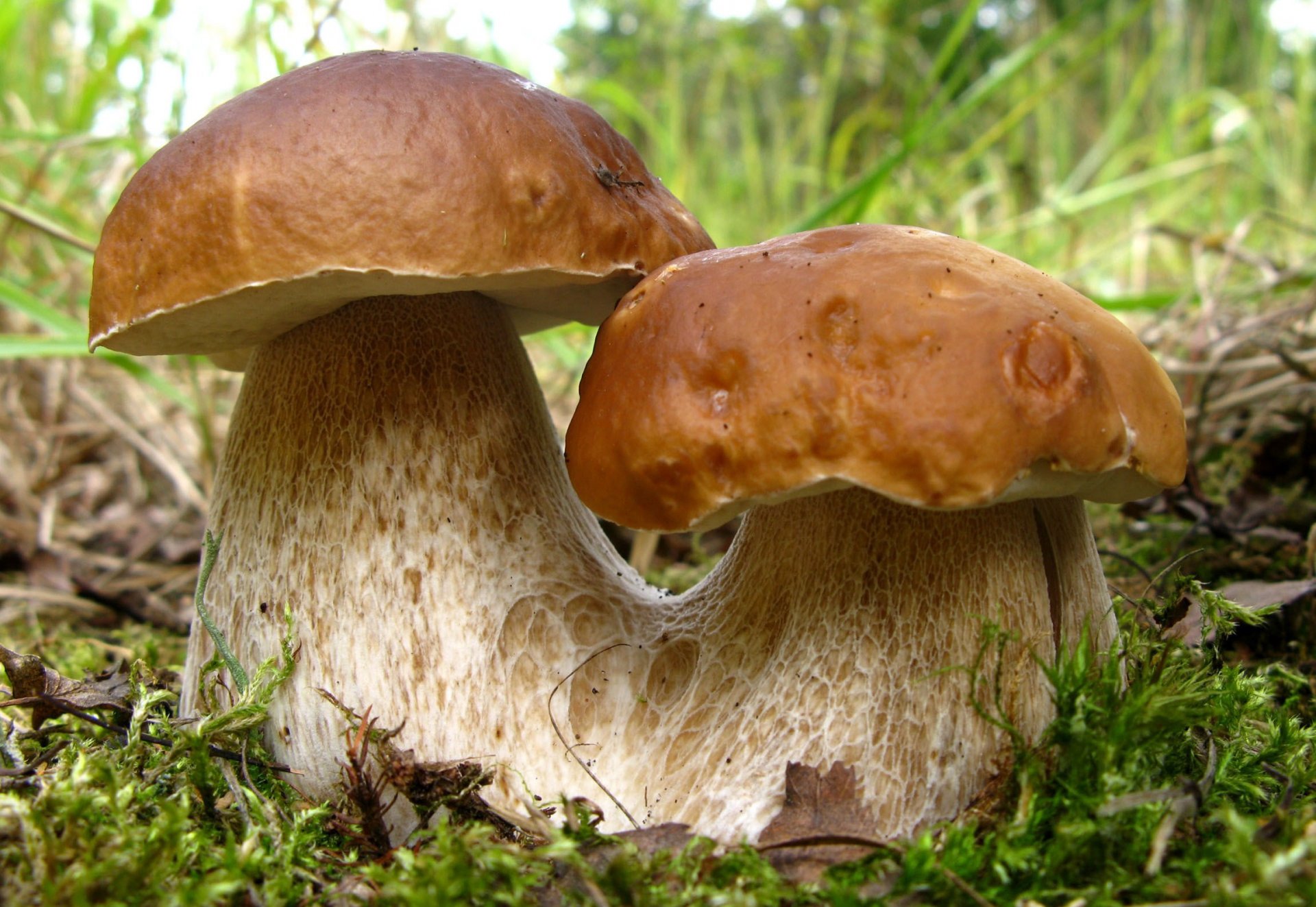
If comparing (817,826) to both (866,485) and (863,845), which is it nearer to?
(863,845)

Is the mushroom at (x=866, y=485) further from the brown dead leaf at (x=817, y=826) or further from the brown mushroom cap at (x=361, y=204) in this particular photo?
the brown mushroom cap at (x=361, y=204)

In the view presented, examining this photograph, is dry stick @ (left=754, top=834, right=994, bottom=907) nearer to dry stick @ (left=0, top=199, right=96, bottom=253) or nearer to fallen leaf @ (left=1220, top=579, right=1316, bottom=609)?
fallen leaf @ (left=1220, top=579, right=1316, bottom=609)

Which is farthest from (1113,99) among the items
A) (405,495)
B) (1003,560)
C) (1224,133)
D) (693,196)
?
(405,495)

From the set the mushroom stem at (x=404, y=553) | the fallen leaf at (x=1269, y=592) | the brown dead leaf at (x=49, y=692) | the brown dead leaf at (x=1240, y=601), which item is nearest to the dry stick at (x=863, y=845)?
the mushroom stem at (x=404, y=553)

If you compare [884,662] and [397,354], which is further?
[397,354]

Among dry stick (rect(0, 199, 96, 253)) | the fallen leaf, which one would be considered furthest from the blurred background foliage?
the fallen leaf

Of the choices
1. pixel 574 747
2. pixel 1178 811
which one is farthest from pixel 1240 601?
pixel 574 747

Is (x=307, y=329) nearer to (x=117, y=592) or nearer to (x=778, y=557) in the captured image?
(x=778, y=557)
